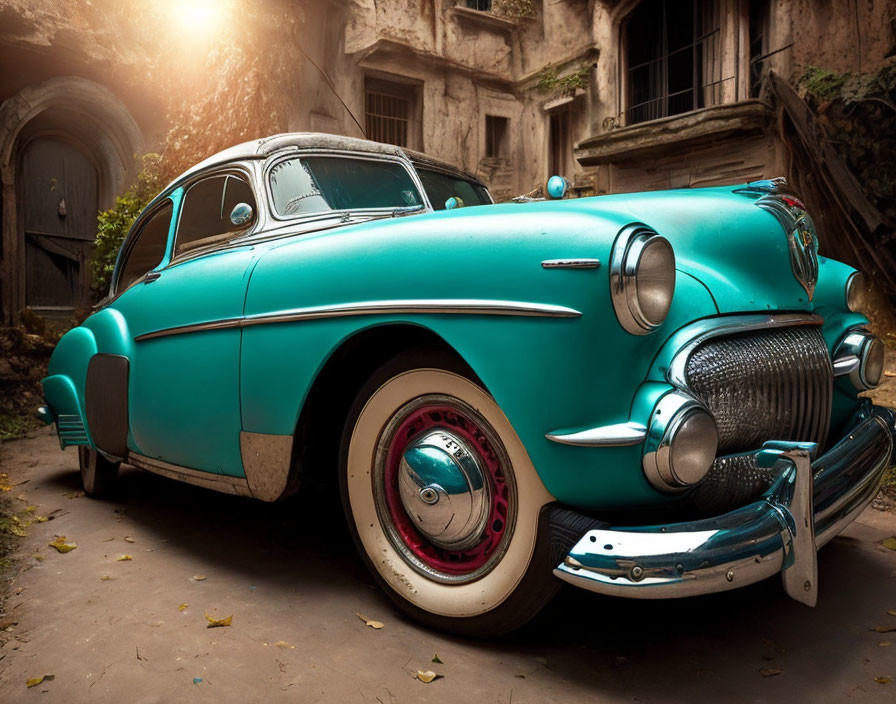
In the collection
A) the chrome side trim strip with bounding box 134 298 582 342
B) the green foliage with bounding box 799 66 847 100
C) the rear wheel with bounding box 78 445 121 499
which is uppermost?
the green foliage with bounding box 799 66 847 100

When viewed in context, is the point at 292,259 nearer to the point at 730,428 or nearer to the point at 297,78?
the point at 730,428

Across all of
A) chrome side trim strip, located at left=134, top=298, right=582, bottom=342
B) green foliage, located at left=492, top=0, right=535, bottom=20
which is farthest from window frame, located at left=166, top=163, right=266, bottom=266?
green foliage, located at left=492, top=0, right=535, bottom=20

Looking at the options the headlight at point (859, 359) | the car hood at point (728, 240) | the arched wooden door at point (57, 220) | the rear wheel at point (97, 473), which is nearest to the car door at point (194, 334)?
the rear wheel at point (97, 473)

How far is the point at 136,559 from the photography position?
2596mm

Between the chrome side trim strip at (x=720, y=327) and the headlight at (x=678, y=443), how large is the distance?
6 centimetres

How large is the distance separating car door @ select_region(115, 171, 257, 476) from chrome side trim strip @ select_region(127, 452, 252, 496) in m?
0.02

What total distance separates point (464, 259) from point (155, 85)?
28.1 ft

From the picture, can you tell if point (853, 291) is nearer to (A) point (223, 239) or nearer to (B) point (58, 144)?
(A) point (223, 239)

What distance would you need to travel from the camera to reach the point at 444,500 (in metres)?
1.80

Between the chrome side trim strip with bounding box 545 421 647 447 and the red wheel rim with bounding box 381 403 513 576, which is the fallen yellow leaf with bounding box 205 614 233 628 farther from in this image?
the chrome side trim strip with bounding box 545 421 647 447

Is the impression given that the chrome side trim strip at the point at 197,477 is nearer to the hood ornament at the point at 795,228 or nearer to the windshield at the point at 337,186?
the windshield at the point at 337,186

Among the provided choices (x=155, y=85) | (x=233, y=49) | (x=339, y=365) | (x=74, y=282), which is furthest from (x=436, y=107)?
(x=339, y=365)

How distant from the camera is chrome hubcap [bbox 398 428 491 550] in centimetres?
177

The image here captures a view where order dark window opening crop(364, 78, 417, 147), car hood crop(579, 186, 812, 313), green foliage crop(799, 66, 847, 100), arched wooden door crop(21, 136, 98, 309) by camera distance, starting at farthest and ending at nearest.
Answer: dark window opening crop(364, 78, 417, 147), arched wooden door crop(21, 136, 98, 309), green foliage crop(799, 66, 847, 100), car hood crop(579, 186, 812, 313)
